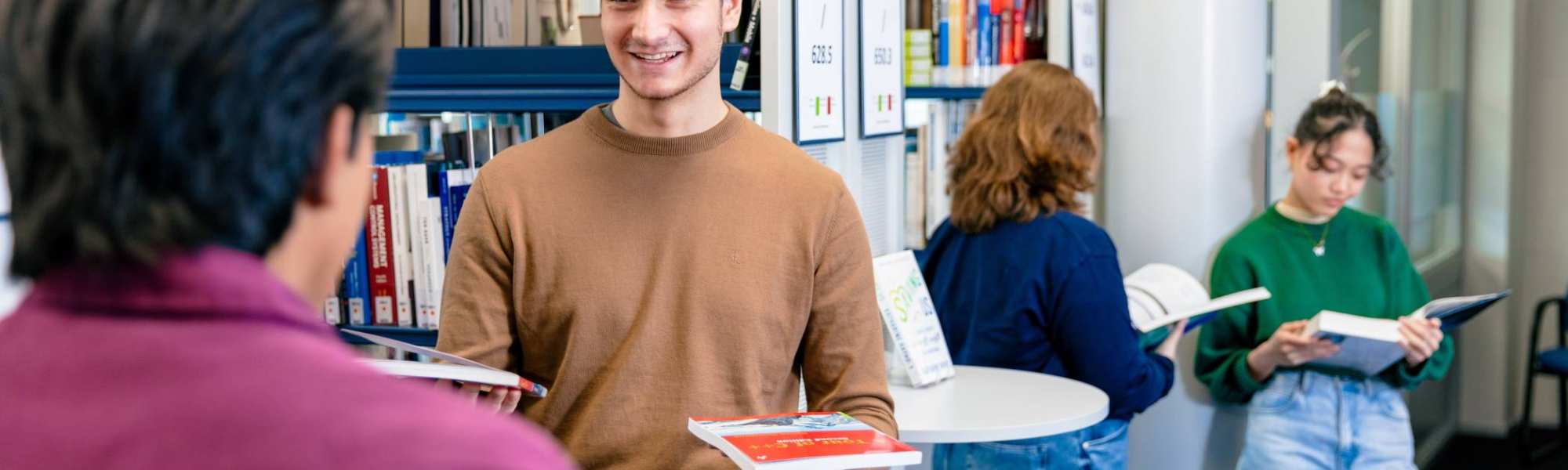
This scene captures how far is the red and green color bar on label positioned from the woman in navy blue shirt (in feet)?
0.67

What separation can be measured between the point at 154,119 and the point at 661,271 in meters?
1.17

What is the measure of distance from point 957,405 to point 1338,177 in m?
1.29

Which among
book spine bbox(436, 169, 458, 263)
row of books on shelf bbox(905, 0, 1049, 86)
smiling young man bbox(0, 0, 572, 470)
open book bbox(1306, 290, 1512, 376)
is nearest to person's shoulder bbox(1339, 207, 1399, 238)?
open book bbox(1306, 290, 1512, 376)

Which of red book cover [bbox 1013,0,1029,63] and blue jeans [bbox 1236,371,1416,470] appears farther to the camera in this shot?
red book cover [bbox 1013,0,1029,63]

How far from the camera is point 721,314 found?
5.71 ft

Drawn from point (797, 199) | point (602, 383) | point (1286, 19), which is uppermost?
point (1286, 19)

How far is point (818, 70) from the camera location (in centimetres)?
249

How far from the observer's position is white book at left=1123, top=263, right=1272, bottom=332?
2918 millimetres

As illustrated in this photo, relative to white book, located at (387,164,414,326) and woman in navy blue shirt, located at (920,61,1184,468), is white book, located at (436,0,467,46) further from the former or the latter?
woman in navy blue shirt, located at (920,61,1184,468)

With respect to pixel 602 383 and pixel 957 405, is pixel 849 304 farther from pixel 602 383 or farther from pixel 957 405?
pixel 957 405

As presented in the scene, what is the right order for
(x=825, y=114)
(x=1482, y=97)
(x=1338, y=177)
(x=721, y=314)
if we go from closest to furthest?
1. (x=721, y=314)
2. (x=825, y=114)
3. (x=1338, y=177)
4. (x=1482, y=97)

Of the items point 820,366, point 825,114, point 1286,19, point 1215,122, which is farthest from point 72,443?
point 1286,19

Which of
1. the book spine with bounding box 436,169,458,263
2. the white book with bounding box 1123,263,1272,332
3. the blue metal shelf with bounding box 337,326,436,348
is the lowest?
the white book with bounding box 1123,263,1272,332

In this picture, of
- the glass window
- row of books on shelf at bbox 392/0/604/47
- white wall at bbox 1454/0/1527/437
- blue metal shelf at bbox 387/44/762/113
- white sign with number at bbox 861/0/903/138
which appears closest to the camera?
blue metal shelf at bbox 387/44/762/113
